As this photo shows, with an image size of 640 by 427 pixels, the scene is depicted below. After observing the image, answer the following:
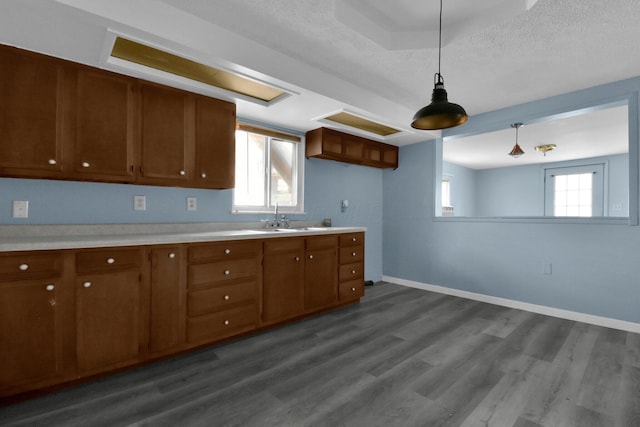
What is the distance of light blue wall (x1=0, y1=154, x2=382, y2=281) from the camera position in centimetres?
220

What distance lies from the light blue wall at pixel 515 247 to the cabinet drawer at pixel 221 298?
9.37 feet

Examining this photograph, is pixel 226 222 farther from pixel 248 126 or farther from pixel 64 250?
pixel 64 250

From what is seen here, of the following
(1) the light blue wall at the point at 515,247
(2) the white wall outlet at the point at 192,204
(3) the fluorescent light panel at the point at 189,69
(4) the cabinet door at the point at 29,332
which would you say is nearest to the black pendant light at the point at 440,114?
(3) the fluorescent light panel at the point at 189,69

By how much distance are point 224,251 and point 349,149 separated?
2337mm

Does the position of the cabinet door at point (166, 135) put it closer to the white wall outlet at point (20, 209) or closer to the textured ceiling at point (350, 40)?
the textured ceiling at point (350, 40)

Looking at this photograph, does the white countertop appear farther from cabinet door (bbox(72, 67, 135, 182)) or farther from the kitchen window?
the kitchen window

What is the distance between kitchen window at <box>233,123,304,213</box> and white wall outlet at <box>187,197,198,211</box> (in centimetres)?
43

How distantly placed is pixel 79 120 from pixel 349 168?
3.28 metres

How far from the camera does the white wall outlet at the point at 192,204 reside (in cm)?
294

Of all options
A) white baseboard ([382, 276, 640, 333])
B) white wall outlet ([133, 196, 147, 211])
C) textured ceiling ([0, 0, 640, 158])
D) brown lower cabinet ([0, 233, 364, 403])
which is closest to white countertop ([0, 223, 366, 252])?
brown lower cabinet ([0, 233, 364, 403])

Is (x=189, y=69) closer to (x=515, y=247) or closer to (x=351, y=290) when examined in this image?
(x=351, y=290)

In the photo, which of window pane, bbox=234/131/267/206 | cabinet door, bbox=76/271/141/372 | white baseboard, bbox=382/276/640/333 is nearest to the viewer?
cabinet door, bbox=76/271/141/372

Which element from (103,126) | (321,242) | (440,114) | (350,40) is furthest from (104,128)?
(440,114)

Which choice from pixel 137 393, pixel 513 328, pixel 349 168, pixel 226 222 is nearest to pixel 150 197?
pixel 226 222
